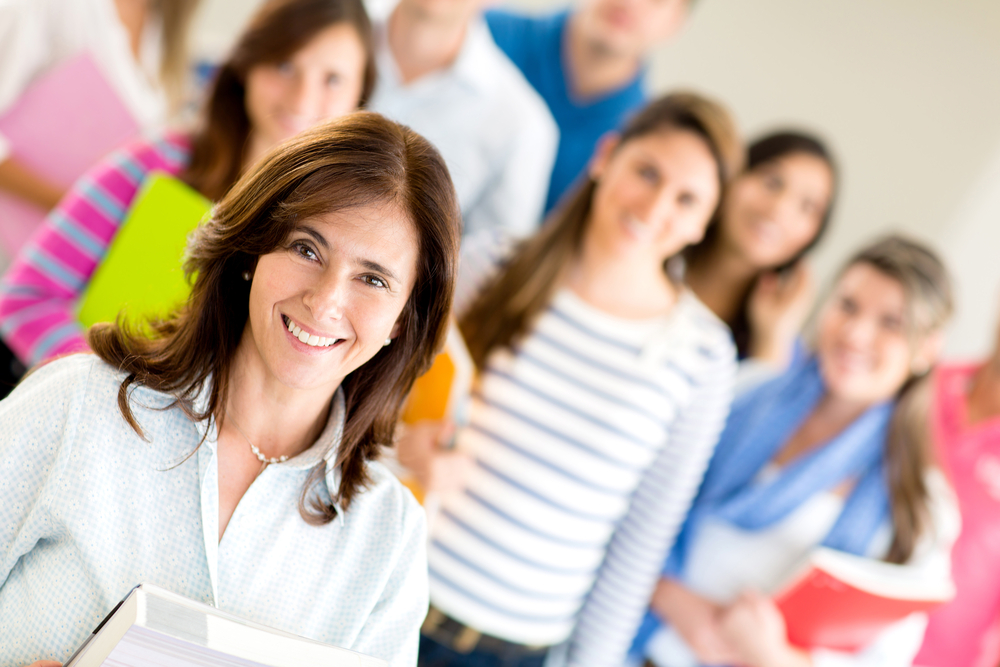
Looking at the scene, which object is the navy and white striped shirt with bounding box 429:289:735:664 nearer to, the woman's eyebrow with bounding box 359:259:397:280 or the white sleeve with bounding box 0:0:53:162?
the woman's eyebrow with bounding box 359:259:397:280

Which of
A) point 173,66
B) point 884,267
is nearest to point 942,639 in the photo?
point 884,267

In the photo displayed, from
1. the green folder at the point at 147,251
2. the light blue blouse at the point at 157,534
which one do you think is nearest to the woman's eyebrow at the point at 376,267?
the light blue blouse at the point at 157,534

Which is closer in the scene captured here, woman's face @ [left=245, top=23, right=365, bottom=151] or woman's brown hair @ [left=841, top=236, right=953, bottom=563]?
woman's face @ [left=245, top=23, right=365, bottom=151]

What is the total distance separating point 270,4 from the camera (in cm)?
149

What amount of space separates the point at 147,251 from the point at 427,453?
0.59m

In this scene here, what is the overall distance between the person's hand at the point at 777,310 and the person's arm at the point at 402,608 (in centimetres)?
139

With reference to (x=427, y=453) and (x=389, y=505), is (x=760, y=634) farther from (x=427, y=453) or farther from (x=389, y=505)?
(x=389, y=505)

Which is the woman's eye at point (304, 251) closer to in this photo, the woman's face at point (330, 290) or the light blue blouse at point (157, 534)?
the woman's face at point (330, 290)

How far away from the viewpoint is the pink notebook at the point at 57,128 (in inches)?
63.1

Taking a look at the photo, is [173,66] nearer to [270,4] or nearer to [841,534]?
[270,4]

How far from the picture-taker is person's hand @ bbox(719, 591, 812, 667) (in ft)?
5.25

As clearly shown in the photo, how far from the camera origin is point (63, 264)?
134 centimetres

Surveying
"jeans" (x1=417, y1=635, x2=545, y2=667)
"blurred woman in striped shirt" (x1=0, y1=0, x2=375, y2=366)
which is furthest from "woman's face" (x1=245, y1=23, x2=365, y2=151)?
"jeans" (x1=417, y1=635, x2=545, y2=667)

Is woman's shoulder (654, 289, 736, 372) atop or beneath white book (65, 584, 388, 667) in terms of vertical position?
atop
